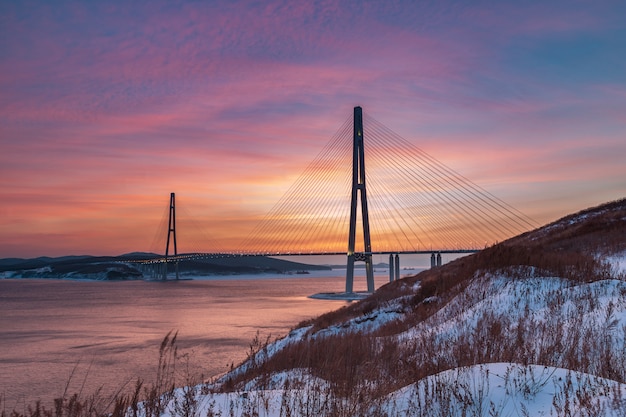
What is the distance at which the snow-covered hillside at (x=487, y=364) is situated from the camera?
16.0ft

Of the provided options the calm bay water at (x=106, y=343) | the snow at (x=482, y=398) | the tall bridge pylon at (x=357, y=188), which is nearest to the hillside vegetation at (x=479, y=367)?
the snow at (x=482, y=398)

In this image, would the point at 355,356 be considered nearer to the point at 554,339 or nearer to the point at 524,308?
the point at 554,339

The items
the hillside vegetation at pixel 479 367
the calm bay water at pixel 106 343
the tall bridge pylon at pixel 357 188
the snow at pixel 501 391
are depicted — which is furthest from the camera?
the tall bridge pylon at pixel 357 188

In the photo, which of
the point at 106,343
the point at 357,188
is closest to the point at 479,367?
the point at 106,343

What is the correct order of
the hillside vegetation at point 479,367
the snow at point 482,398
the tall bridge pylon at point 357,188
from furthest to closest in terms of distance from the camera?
the tall bridge pylon at point 357,188 → the hillside vegetation at point 479,367 → the snow at point 482,398

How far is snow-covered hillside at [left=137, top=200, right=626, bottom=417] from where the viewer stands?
489 centimetres

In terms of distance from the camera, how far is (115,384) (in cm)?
2083

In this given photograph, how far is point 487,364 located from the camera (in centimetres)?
568

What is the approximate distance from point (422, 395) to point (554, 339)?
11.1 feet

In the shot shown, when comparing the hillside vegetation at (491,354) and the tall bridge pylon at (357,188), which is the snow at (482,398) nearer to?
the hillside vegetation at (491,354)

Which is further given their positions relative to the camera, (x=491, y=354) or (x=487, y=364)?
(x=491, y=354)

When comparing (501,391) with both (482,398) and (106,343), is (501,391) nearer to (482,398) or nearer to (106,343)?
(482,398)

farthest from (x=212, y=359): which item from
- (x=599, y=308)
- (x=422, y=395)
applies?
A: (x=422, y=395)

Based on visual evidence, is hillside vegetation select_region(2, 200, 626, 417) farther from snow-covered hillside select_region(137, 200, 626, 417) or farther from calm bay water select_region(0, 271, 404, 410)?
calm bay water select_region(0, 271, 404, 410)
